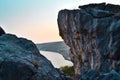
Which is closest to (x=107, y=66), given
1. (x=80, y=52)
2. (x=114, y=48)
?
(x=114, y=48)

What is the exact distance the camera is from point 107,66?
2184 inches

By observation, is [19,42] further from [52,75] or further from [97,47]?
[97,47]

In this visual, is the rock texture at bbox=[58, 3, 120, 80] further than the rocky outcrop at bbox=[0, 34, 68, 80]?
Yes

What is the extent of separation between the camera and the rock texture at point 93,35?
5506 cm

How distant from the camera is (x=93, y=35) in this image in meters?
66.2

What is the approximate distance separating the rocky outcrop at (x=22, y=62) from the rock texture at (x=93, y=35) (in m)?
27.0

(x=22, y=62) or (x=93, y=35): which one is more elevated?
(x=22, y=62)

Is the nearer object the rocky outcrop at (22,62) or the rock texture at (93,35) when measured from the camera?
the rocky outcrop at (22,62)

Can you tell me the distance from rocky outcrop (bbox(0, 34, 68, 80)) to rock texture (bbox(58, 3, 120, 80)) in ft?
88.7

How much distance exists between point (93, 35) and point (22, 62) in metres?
51.1

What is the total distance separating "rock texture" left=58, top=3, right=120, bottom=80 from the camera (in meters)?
55.1

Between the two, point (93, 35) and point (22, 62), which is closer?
point (22, 62)

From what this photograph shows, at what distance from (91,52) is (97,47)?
6.35 metres

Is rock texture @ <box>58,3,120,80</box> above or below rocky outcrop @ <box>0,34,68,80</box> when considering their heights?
below
